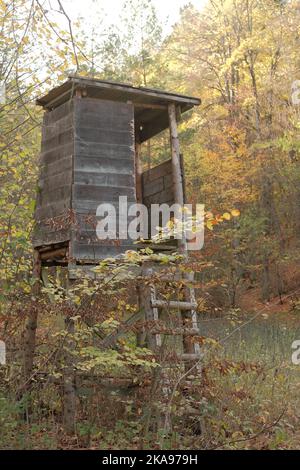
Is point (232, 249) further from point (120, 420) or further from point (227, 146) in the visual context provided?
point (120, 420)

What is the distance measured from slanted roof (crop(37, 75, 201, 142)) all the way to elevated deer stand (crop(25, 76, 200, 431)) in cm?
2

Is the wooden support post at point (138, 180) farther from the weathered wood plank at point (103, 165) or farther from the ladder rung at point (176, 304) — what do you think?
the ladder rung at point (176, 304)

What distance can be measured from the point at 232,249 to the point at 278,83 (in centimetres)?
681

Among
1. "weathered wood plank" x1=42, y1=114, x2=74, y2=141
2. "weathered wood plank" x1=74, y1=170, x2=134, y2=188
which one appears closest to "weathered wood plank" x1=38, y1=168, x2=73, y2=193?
"weathered wood plank" x1=74, y1=170, x2=134, y2=188

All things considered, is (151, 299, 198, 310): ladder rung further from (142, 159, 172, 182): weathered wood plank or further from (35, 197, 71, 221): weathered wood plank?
(142, 159, 172, 182): weathered wood plank

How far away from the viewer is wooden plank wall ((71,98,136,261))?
8.20m

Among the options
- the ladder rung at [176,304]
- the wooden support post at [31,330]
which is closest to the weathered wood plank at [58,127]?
the wooden support post at [31,330]

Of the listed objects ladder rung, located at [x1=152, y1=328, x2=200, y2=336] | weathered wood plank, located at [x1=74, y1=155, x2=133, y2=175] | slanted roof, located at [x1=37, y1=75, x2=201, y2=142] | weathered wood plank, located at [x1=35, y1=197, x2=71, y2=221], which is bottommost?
ladder rung, located at [x1=152, y1=328, x2=200, y2=336]

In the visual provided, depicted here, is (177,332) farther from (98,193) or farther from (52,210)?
(52,210)

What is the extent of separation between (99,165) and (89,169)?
0.19 meters

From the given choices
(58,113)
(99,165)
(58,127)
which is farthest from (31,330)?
(58,113)

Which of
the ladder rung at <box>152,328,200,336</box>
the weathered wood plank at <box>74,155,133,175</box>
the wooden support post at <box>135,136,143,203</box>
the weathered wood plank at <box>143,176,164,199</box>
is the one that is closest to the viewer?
the ladder rung at <box>152,328,200,336</box>

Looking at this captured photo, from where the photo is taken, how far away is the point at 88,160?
8453 mm
